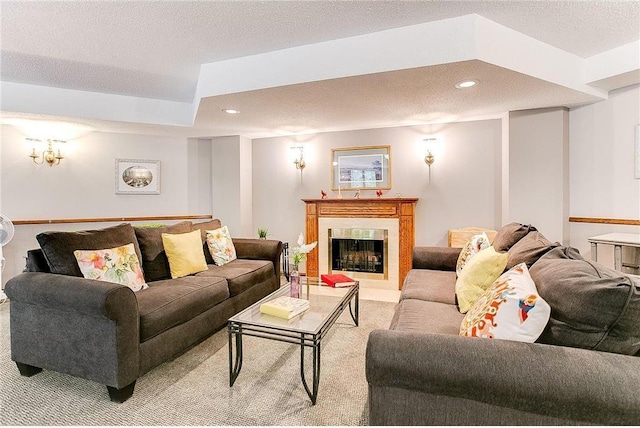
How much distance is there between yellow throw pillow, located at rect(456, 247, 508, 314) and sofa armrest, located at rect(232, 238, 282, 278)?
6.85 feet

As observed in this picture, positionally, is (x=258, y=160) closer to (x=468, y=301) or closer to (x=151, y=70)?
(x=151, y=70)

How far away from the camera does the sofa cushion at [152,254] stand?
8.94ft

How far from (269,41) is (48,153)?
12.1ft

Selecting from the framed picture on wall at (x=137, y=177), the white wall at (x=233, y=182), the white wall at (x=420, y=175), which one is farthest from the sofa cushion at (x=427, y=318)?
the framed picture on wall at (x=137, y=177)

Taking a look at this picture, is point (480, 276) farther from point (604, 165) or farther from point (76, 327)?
point (604, 165)

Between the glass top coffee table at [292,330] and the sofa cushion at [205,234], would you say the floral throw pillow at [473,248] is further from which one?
the sofa cushion at [205,234]

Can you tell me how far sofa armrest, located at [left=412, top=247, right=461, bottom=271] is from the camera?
298 centimetres

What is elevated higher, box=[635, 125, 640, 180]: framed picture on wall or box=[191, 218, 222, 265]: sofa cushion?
box=[635, 125, 640, 180]: framed picture on wall

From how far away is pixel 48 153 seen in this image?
163 inches

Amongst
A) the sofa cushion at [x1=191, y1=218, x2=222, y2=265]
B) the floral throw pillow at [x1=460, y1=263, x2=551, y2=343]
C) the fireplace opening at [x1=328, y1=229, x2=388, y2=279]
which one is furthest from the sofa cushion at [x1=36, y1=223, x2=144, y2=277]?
the fireplace opening at [x1=328, y1=229, x2=388, y2=279]

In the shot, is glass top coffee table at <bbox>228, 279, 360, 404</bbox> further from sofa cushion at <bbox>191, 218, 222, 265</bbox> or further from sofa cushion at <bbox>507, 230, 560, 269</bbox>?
sofa cushion at <bbox>191, 218, 222, 265</bbox>

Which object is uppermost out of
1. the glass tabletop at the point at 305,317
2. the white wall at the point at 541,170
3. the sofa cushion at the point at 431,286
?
the white wall at the point at 541,170

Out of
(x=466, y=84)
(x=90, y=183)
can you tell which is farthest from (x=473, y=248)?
(x=90, y=183)

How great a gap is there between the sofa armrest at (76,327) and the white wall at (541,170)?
388 centimetres
